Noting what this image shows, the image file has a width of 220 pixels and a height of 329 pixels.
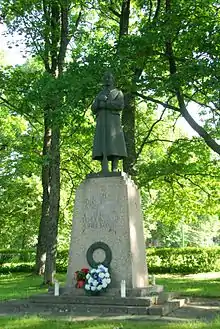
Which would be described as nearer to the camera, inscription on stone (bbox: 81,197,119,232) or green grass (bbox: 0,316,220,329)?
green grass (bbox: 0,316,220,329)

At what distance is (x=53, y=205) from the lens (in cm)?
1588

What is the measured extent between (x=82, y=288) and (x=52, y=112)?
524 cm

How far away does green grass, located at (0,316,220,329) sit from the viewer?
765 cm

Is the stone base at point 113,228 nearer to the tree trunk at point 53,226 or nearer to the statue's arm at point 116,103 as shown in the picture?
the statue's arm at point 116,103

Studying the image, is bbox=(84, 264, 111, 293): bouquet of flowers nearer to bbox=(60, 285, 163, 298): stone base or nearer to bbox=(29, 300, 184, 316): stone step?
bbox=(60, 285, 163, 298): stone base

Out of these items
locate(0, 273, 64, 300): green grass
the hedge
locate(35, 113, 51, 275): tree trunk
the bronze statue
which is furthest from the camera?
the hedge

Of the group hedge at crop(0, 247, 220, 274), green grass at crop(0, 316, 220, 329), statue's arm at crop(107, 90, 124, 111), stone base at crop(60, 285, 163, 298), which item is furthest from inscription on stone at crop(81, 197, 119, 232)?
hedge at crop(0, 247, 220, 274)

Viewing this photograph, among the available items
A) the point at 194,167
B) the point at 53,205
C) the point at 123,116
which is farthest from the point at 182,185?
the point at 53,205

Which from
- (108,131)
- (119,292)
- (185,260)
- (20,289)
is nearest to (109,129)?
(108,131)

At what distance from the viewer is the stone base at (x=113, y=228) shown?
10.6 meters

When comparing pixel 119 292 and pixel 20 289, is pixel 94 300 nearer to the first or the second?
pixel 119 292

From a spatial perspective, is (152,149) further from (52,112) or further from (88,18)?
(52,112)

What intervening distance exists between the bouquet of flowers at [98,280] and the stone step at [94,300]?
21cm

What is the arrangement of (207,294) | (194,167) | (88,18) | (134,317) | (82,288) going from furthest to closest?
(88,18), (194,167), (207,294), (82,288), (134,317)
